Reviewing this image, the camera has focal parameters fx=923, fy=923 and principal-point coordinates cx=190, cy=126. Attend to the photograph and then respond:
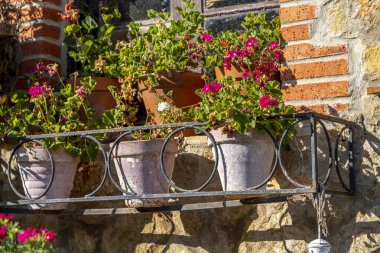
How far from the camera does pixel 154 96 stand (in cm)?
400

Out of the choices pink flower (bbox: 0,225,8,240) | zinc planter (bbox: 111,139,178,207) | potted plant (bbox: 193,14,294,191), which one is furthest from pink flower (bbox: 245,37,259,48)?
pink flower (bbox: 0,225,8,240)

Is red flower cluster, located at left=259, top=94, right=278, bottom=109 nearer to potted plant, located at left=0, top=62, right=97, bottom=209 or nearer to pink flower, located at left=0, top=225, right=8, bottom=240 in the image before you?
potted plant, located at left=0, top=62, right=97, bottom=209

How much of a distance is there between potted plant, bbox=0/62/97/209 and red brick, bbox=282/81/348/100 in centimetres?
90

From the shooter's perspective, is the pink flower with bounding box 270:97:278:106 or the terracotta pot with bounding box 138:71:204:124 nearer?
the pink flower with bounding box 270:97:278:106

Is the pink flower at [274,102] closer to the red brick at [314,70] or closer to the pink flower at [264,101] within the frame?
the pink flower at [264,101]

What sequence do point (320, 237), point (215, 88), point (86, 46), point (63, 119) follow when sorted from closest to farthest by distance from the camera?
point (320, 237), point (215, 88), point (63, 119), point (86, 46)

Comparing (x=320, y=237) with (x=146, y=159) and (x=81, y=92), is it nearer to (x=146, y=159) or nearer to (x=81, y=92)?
(x=146, y=159)

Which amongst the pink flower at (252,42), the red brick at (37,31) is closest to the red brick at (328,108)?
the pink flower at (252,42)

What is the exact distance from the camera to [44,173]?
13.0ft

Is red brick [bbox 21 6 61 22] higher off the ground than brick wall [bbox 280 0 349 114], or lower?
higher

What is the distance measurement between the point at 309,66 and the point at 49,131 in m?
1.17

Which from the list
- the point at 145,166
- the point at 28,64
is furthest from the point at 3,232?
the point at 28,64

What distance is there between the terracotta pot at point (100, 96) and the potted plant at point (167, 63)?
0.10 metres

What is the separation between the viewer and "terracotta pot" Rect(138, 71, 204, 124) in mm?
4000
